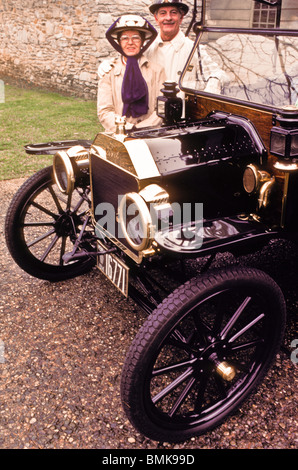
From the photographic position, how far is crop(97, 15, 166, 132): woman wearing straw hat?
3.21 m

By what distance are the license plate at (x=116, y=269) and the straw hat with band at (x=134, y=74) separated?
5.14 feet

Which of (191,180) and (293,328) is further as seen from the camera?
(293,328)

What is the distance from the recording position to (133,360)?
1.66m

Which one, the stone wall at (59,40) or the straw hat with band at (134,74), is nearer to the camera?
the straw hat with band at (134,74)

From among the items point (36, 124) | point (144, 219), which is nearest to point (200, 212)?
point (144, 219)

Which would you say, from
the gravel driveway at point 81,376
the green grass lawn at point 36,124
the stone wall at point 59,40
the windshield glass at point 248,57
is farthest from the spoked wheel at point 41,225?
the stone wall at point 59,40

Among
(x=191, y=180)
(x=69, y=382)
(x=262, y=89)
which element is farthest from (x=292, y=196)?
(x=69, y=382)

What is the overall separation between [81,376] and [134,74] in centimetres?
227

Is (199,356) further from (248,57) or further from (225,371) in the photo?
(248,57)

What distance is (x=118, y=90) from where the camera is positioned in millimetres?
3441

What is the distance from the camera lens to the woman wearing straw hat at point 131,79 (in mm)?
3211

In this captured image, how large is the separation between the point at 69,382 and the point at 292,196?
1517 millimetres

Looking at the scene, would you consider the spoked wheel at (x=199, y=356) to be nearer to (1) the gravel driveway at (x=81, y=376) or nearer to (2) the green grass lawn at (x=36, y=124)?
(1) the gravel driveway at (x=81, y=376)

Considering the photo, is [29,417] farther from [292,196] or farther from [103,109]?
[103,109]
